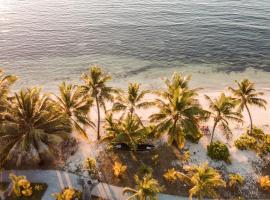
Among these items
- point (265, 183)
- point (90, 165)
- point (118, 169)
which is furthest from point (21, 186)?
point (265, 183)

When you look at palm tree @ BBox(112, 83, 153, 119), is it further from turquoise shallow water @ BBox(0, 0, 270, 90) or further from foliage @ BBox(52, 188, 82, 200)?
turquoise shallow water @ BBox(0, 0, 270, 90)

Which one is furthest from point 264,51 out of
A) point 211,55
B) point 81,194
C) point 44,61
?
point 81,194

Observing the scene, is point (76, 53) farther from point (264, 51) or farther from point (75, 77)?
point (264, 51)

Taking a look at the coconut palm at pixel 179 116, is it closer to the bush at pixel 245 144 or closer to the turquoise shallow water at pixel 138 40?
the bush at pixel 245 144

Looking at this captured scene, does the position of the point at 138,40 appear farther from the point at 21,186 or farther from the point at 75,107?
the point at 21,186

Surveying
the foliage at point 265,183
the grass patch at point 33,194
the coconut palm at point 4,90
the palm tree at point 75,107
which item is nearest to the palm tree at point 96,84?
the palm tree at point 75,107

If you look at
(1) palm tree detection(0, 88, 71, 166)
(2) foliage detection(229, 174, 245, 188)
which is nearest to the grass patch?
(1) palm tree detection(0, 88, 71, 166)
